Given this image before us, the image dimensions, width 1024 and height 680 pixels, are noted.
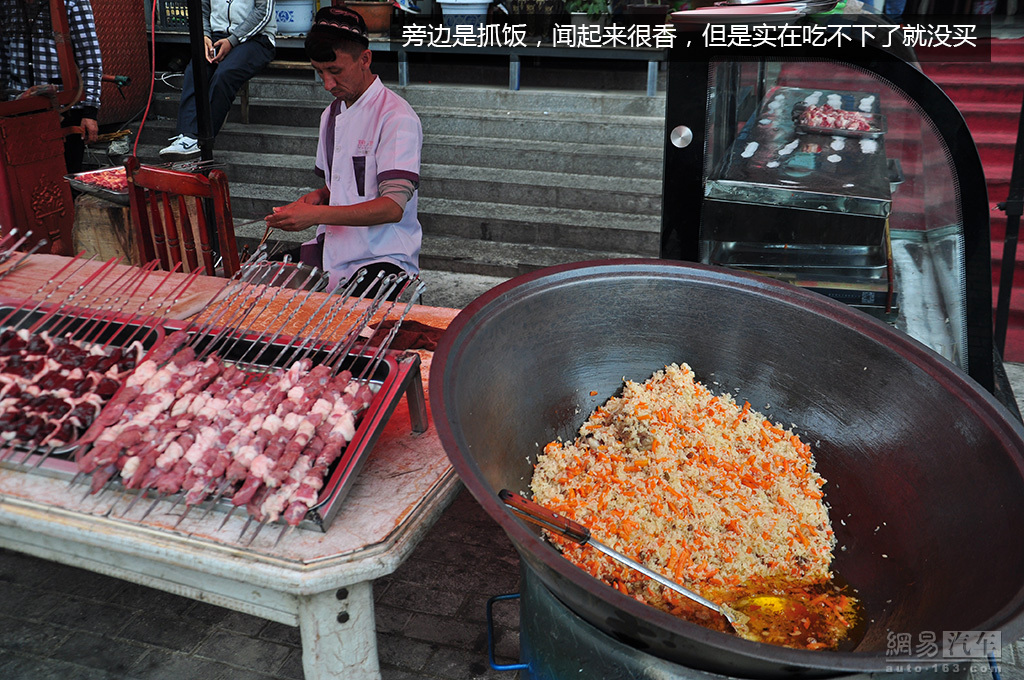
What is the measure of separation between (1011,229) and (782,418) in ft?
9.78

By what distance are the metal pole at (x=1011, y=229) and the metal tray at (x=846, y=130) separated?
1393 mm

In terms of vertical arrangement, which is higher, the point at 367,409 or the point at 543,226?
the point at 367,409

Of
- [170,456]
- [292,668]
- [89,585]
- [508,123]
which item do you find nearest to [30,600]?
[89,585]

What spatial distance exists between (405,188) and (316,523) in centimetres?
218

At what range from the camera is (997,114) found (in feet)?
21.3

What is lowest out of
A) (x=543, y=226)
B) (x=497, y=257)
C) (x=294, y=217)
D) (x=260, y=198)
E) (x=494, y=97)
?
(x=497, y=257)

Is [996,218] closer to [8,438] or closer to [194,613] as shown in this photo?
[194,613]

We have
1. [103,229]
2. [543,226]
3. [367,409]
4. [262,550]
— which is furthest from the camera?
[543,226]

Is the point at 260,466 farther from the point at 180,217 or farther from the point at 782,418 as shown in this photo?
the point at 180,217

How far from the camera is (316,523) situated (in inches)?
73.3

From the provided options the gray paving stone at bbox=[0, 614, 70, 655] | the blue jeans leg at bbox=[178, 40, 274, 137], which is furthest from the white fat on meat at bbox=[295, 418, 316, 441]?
the blue jeans leg at bbox=[178, 40, 274, 137]

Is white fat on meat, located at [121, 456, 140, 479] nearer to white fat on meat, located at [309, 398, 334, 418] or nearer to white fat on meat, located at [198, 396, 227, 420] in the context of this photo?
white fat on meat, located at [198, 396, 227, 420]

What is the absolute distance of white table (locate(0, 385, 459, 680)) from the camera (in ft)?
5.93

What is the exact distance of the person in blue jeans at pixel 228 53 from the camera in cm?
766
